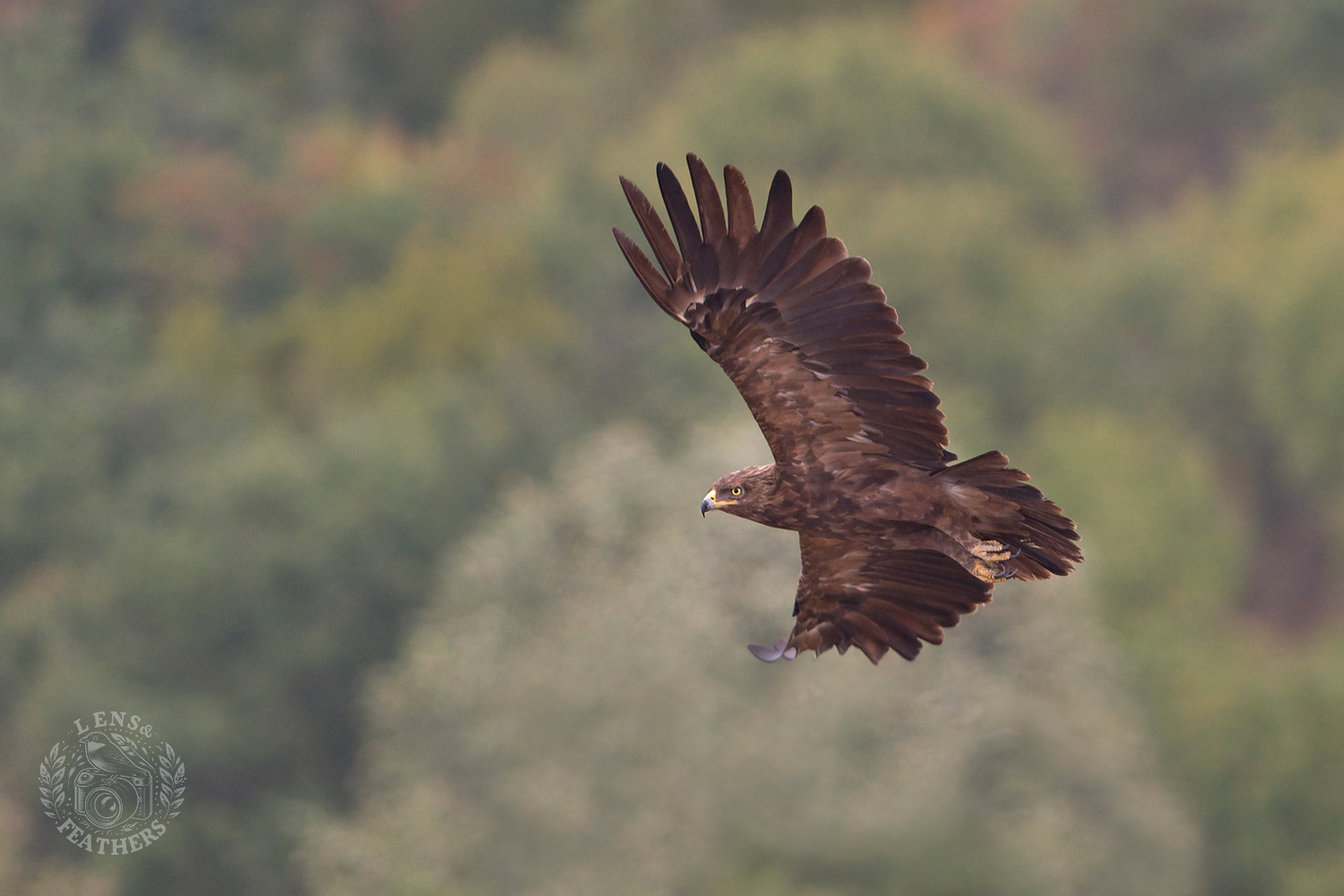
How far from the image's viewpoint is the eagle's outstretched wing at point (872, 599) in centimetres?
1460

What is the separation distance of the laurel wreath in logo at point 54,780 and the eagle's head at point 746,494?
757 inches

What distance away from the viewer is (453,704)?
3919 cm

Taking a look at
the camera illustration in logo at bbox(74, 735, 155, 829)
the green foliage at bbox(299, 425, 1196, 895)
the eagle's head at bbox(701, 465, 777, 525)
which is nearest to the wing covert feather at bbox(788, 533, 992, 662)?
the eagle's head at bbox(701, 465, 777, 525)

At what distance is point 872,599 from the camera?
48.7ft

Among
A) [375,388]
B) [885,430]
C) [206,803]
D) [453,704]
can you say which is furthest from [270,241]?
[885,430]

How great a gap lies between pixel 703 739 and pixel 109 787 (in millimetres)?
9570

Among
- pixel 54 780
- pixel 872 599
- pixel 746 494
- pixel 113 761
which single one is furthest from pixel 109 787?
pixel 746 494

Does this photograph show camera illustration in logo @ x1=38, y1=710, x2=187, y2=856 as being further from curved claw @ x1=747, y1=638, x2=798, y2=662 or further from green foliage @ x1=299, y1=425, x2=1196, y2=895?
curved claw @ x1=747, y1=638, x2=798, y2=662

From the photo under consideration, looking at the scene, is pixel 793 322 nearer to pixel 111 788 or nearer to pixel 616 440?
pixel 111 788

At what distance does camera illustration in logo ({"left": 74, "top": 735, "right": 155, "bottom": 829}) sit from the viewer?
2694 cm

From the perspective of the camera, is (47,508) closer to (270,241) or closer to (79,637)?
(79,637)

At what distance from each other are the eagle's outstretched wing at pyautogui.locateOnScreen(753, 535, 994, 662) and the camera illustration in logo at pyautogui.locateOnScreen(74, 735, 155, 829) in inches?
562

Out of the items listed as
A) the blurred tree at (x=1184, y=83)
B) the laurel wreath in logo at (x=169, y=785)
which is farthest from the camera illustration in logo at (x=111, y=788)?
the blurred tree at (x=1184, y=83)

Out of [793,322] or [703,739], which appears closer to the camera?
[793,322]
